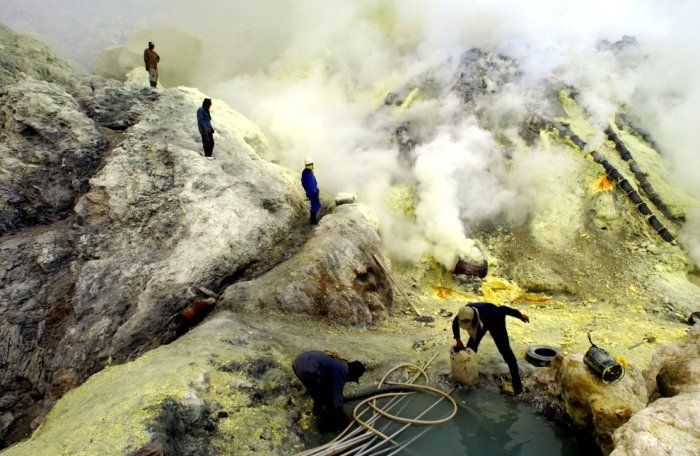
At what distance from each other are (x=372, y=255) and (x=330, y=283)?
112 centimetres

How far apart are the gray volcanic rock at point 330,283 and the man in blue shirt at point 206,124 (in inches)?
102

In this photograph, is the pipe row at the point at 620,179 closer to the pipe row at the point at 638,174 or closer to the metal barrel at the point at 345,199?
the pipe row at the point at 638,174

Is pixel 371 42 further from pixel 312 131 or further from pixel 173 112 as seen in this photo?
pixel 173 112

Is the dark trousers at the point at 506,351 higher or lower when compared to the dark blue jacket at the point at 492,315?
lower

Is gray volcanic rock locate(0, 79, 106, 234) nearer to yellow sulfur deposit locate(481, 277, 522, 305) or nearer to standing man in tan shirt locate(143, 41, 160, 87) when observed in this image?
standing man in tan shirt locate(143, 41, 160, 87)

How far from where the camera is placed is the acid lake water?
3.84 metres

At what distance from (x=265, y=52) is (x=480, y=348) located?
55.7 ft

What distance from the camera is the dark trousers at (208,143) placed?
7.45 meters

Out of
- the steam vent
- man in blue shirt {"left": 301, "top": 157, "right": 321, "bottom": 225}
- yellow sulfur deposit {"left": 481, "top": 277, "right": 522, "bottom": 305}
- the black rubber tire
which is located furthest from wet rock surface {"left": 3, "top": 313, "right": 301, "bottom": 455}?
yellow sulfur deposit {"left": 481, "top": 277, "right": 522, "bottom": 305}

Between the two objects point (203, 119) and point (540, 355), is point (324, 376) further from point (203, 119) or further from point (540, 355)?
point (203, 119)

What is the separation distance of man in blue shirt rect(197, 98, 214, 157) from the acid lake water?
561cm

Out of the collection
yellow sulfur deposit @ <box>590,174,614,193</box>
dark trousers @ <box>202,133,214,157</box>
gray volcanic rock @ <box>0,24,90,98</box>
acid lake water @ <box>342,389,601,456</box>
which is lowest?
acid lake water @ <box>342,389,601,456</box>

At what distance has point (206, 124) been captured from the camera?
7.32 m

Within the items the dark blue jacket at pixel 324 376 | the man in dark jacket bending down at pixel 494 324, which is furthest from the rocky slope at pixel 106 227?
the dark blue jacket at pixel 324 376
